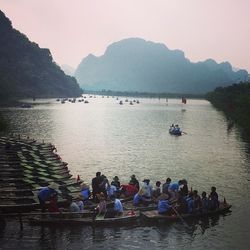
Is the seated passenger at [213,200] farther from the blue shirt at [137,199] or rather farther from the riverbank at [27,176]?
the riverbank at [27,176]

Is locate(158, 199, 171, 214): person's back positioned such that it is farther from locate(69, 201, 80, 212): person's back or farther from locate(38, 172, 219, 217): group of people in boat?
locate(69, 201, 80, 212): person's back

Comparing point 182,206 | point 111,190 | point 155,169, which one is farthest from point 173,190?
point 155,169

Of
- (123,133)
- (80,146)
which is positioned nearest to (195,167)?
(80,146)

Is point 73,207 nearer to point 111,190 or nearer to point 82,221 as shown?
point 82,221

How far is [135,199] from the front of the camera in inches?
1161

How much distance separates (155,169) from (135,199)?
1802 cm

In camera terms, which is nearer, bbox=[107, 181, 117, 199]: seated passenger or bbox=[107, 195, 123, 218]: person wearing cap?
bbox=[107, 195, 123, 218]: person wearing cap

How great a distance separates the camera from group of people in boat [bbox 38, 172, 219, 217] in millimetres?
27156

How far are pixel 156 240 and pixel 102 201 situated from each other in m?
4.49

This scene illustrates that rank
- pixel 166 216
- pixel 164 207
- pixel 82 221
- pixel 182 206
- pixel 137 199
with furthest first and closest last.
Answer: pixel 137 199 < pixel 182 206 < pixel 164 207 < pixel 166 216 < pixel 82 221

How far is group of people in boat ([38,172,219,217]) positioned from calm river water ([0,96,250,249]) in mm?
1165

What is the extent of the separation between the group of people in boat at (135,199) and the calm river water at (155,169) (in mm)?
1165

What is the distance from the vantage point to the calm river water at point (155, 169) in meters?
24.7

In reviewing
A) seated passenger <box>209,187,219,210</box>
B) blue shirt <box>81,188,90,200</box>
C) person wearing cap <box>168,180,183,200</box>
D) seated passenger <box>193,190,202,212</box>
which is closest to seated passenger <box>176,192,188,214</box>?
seated passenger <box>193,190,202,212</box>
